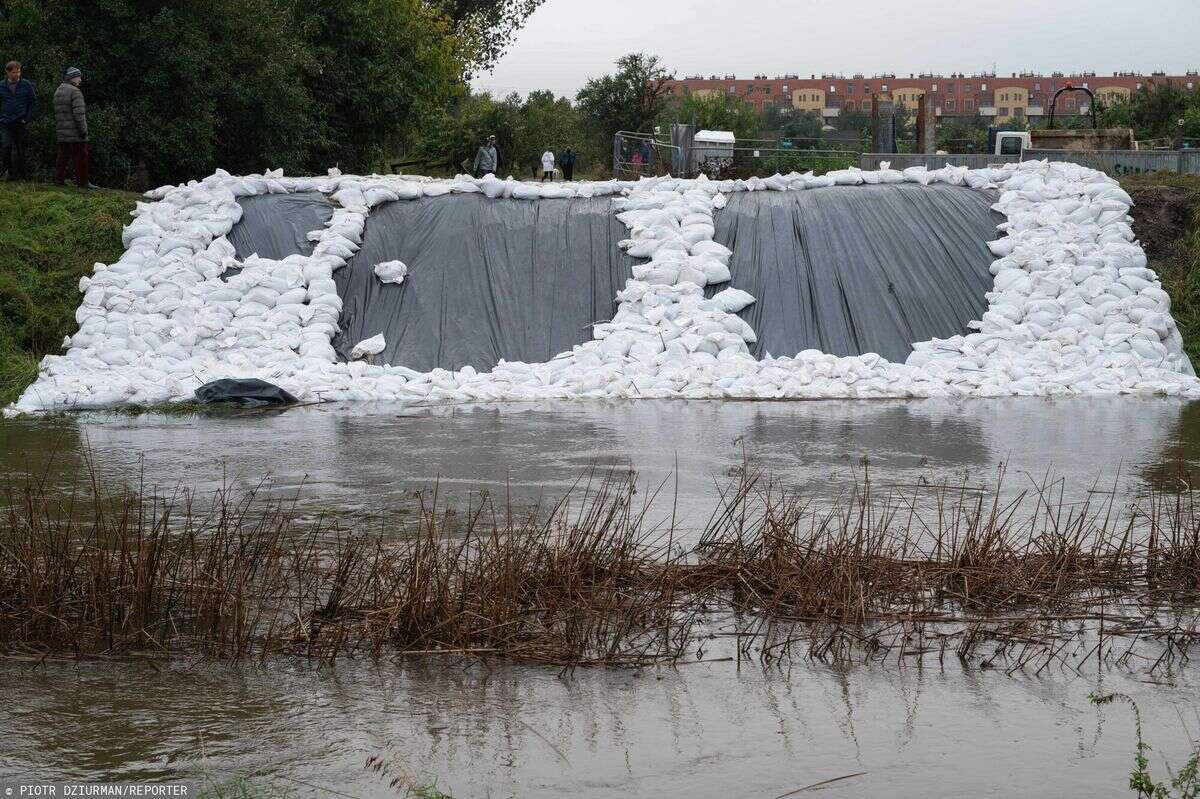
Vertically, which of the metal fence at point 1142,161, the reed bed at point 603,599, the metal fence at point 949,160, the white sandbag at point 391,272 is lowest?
the reed bed at point 603,599

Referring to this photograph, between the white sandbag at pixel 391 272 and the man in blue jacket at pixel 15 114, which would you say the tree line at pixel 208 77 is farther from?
the white sandbag at pixel 391 272

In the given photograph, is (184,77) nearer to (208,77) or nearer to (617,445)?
(208,77)

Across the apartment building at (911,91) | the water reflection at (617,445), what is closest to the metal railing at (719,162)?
the water reflection at (617,445)

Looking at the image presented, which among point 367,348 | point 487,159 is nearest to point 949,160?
point 487,159

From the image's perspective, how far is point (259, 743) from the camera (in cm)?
367

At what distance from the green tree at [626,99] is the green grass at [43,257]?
22.5 m

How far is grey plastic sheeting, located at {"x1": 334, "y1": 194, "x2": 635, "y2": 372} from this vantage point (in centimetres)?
1173

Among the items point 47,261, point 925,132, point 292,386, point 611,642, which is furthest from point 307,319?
point 925,132

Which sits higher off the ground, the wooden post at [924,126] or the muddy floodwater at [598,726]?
the wooden post at [924,126]

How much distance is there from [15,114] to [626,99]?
2344 centimetres

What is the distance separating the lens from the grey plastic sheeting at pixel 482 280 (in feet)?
38.5

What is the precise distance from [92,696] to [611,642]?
1.67 m

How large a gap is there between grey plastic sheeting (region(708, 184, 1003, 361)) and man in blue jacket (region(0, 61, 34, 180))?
7.03 m

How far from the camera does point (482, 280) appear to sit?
12406 mm
